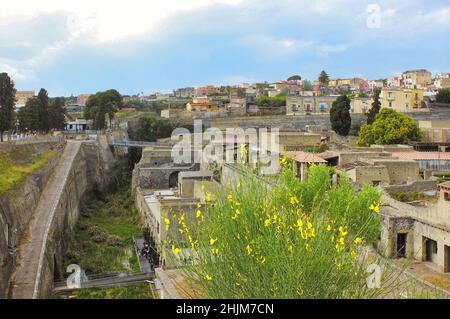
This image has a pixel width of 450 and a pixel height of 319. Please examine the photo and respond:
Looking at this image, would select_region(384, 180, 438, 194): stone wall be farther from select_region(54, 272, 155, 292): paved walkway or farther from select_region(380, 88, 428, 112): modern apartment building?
select_region(380, 88, 428, 112): modern apartment building

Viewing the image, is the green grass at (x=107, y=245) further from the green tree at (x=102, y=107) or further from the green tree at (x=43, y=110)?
the green tree at (x=102, y=107)

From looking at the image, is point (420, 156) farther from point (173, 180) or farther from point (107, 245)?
point (107, 245)

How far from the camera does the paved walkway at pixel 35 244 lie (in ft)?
51.3

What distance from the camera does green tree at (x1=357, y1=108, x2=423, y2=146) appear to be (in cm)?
3794

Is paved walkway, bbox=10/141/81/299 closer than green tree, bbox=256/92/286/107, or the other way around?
paved walkway, bbox=10/141/81/299

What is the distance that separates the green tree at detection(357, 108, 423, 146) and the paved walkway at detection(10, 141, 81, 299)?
2008 centimetres

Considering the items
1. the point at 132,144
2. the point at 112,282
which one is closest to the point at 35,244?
the point at 112,282

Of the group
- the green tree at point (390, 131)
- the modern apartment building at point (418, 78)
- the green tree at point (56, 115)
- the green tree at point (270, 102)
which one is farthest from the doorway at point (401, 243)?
the modern apartment building at point (418, 78)

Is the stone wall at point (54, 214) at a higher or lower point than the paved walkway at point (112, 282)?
higher

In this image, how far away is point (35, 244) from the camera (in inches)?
757

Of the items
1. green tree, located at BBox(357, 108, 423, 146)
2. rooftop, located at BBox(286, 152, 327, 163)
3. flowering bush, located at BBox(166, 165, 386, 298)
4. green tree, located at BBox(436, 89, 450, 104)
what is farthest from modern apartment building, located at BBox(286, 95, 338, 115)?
flowering bush, located at BBox(166, 165, 386, 298)

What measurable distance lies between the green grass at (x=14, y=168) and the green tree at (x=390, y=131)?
68.4 feet

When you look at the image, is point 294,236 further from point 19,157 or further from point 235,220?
point 19,157
